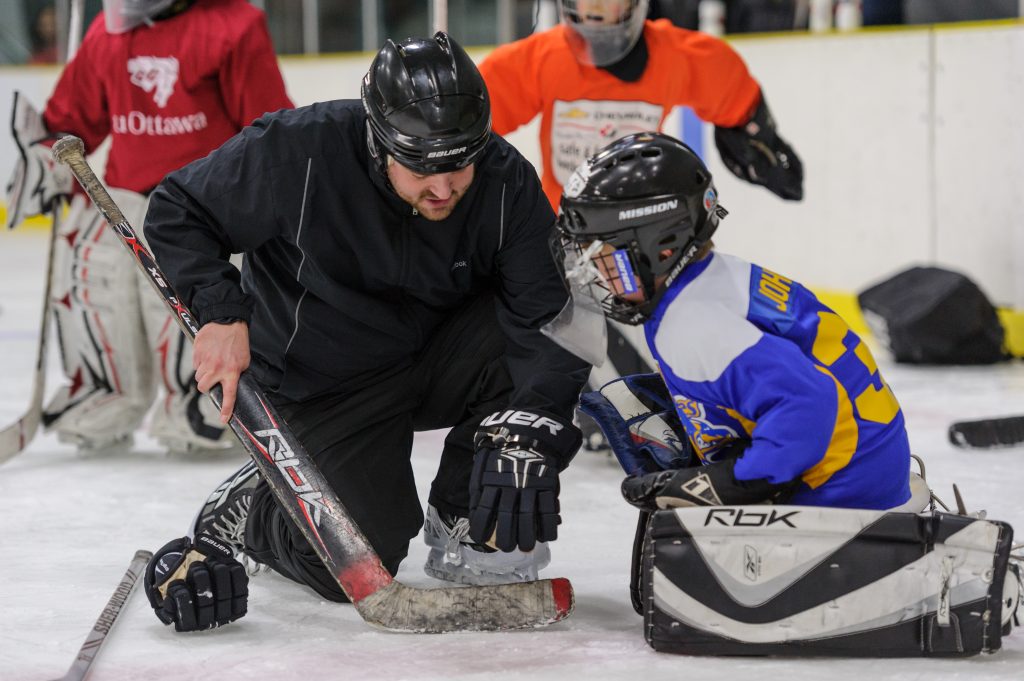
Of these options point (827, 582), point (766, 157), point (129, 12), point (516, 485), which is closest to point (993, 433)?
point (766, 157)

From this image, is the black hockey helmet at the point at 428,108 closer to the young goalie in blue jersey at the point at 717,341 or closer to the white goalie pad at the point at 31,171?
the young goalie in blue jersey at the point at 717,341

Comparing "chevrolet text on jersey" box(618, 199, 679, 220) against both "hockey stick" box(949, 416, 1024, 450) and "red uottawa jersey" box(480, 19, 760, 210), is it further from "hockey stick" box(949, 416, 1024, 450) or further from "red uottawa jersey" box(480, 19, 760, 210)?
"hockey stick" box(949, 416, 1024, 450)

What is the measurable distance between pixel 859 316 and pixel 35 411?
10.1ft

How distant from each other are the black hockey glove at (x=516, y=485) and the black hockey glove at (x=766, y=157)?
1.83 meters

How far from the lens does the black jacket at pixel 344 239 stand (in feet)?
7.64

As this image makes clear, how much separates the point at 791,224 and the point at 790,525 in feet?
12.7

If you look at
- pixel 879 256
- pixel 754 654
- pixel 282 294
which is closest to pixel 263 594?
pixel 282 294

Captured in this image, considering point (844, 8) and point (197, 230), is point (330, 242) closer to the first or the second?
point (197, 230)

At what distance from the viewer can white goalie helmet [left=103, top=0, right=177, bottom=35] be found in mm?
3623

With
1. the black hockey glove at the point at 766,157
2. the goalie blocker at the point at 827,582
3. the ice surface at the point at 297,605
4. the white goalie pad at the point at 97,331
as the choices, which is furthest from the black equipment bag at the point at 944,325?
the goalie blocker at the point at 827,582

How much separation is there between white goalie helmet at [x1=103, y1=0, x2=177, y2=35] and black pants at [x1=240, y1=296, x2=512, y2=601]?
147 cm

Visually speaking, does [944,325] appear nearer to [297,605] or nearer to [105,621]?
[297,605]

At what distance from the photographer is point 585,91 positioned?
146 inches

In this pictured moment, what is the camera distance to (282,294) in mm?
2516
